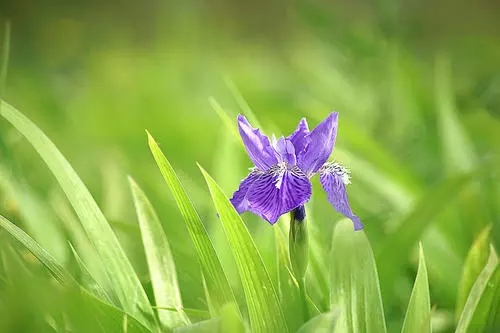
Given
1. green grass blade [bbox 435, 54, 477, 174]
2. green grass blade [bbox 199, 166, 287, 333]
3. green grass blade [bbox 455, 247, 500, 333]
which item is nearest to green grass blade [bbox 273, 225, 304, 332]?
green grass blade [bbox 199, 166, 287, 333]

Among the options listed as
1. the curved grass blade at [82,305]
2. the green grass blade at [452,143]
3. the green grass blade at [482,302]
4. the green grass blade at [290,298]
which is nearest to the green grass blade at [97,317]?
the curved grass blade at [82,305]

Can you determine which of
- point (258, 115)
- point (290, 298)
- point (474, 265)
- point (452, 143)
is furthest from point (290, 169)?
point (258, 115)

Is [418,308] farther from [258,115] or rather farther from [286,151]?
[258,115]

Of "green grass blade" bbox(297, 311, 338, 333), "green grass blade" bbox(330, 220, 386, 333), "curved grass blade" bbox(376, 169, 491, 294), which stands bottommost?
"green grass blade" bbox(297, 311, 338, 333)

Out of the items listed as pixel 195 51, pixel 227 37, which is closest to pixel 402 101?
pixel 195 51

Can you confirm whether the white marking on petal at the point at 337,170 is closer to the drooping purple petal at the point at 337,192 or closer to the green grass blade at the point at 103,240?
the drooping purple petal at the point at 337,192

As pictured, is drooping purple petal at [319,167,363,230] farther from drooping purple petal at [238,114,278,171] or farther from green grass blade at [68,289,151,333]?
green grass blade at [68,289,151,333]
